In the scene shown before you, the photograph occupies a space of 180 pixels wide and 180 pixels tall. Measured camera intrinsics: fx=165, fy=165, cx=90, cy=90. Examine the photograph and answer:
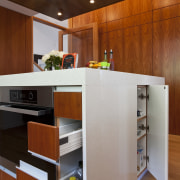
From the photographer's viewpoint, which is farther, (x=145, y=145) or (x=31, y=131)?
(x=145, y=145)

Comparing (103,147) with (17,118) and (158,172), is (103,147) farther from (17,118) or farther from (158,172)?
(158,172)

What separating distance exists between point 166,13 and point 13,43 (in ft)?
8.22

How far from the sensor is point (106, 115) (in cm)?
93

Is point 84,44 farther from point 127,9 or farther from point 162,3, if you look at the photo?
point 162,3

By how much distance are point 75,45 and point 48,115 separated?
10.5 feet

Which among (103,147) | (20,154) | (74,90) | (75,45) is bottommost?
(20,154)

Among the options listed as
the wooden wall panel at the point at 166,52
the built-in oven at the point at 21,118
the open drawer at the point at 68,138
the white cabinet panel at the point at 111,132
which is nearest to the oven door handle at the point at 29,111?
the built-in oven at the point at 21,118

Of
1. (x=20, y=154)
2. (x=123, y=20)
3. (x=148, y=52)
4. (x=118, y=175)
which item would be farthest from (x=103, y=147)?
(x=123, y=20)

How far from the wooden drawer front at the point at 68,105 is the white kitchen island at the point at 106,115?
28 mm

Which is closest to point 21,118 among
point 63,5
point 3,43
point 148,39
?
point 3,43

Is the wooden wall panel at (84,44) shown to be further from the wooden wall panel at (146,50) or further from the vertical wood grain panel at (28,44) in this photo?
the vertical wood grain panel at (28,44)

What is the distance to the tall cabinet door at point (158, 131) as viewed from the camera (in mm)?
1394

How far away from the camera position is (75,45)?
154 inches

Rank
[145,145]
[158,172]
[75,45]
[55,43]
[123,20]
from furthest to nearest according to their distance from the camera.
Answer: [55,43] < [75,45] < [123,20] < [145,145] < [158,172]
